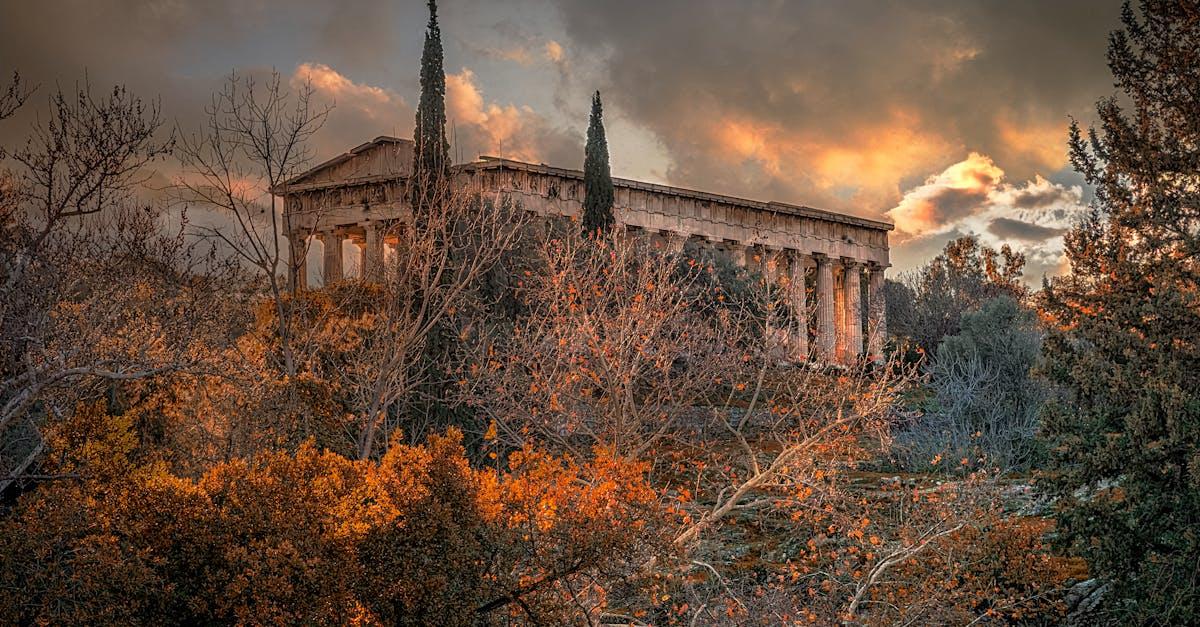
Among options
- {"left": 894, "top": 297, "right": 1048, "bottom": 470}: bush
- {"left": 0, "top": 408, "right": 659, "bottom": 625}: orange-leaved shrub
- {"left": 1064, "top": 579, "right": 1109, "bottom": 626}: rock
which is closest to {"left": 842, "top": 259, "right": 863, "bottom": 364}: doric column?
{"left": 894, "top": 297, "right": 1048, "bottom": 470}: bush

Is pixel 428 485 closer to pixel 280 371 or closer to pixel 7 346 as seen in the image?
pixel 7 346

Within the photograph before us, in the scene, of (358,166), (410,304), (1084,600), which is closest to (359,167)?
(358,166)

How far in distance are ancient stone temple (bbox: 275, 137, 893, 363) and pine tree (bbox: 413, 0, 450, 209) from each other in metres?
2.81

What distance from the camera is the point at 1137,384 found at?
9.58 metres

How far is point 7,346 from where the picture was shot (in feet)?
32.1

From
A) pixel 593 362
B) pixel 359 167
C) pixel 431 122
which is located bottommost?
pixel 593 362

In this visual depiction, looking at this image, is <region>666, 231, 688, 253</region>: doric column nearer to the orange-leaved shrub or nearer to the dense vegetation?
the dense vegetation

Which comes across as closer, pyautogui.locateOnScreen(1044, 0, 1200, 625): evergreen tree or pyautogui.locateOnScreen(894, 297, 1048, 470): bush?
pyautogui.locateOnScreen(1044, 0, 1200, 625): evergreen tree

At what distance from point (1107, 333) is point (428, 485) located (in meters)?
7.34

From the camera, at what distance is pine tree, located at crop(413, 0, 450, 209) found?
16.9m

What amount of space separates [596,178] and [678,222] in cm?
998

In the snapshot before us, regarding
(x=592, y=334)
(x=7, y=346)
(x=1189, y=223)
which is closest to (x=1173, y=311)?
(x=1189, y=223)

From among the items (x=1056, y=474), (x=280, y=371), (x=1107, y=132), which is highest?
(x=1107, y=132)

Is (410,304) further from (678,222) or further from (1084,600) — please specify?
(678,222)
